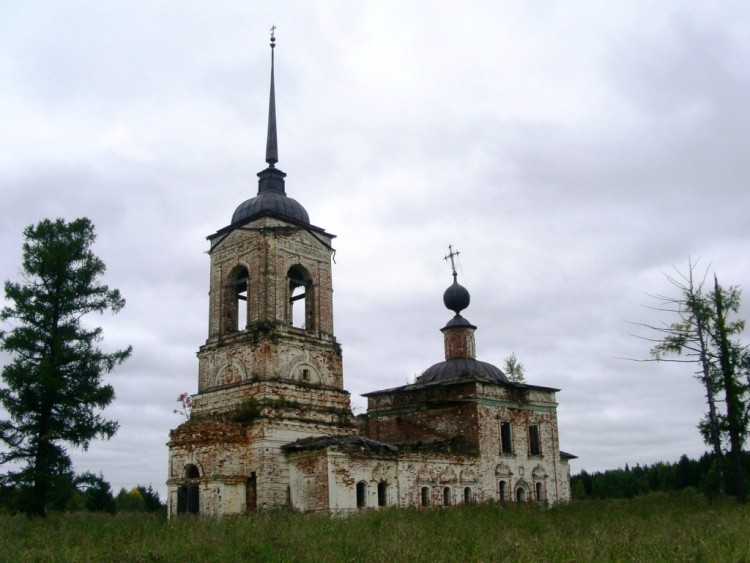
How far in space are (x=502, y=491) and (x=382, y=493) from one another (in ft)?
21.1

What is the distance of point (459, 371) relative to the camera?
27516 millimetres

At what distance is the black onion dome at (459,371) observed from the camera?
27359 mm

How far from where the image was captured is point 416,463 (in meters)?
22.0

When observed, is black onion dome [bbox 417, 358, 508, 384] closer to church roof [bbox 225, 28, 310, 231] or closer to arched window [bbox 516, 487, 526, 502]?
arched window [bbox 516, 487, 526, 502]

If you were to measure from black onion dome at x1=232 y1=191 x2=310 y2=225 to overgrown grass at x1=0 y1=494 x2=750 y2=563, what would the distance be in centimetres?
1167

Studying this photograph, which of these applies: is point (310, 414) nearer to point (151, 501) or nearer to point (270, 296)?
point (270, 296)

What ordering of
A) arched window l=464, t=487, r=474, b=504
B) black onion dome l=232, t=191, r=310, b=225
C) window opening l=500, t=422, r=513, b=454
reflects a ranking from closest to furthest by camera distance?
1. black onion dome l=232, t=191, r=310, b=225
2. arched window l=464, t=487, r=474, b=504
3. window opening l=500, t=422, r=513, b=454

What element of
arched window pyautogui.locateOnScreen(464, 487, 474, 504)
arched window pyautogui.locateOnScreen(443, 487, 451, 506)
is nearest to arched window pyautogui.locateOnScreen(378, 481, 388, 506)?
arched window pyautogui.locateOnScreen(443, 487, 451, 506)

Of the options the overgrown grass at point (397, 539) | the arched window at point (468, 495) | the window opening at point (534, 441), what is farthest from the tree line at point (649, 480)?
the overgrown grass at point (397, 539)

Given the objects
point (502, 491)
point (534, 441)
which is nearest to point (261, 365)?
point (502, 491)

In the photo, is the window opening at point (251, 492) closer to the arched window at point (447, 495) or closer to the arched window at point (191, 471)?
the arched window at point (191, 471)

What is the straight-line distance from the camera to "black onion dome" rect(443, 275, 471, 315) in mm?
29547

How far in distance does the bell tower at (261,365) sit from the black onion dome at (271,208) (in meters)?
0.04

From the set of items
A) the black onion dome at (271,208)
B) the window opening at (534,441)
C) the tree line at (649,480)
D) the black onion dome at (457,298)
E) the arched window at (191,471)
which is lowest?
the tree line at (649,480)
